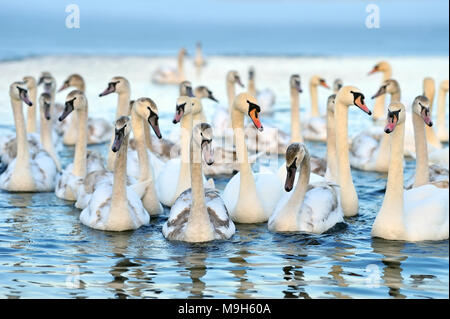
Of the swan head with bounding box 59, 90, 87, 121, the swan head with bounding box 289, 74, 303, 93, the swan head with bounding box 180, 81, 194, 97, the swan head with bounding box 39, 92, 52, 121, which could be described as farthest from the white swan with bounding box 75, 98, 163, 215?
the swan head with bounding box 289, 74, 303, 93

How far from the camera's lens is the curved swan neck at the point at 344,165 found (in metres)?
12.8

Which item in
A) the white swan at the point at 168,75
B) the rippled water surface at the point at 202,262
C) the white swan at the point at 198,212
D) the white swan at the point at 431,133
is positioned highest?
the white swan at the point at 168,75

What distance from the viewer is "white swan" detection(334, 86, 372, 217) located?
41.9 ft

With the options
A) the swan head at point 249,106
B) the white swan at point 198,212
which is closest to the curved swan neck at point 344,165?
the swan head at point 249,106

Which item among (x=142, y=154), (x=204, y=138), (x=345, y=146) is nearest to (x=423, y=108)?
(x=345, y=146)

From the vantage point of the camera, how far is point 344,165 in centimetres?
1284

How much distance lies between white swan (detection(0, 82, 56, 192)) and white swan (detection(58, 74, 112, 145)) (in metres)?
4.48

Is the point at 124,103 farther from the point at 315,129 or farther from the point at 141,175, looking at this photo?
the point at 315,129

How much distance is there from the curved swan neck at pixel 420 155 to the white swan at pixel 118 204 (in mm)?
3810

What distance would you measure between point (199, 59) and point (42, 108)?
23.5 m

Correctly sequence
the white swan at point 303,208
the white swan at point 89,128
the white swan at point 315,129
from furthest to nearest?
the white swan at point 315,129
the white swan at point 89,128
the white swan at point 303,208

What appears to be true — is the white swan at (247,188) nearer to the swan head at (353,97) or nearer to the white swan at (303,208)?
the white swan at (303,208)

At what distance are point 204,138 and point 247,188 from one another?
5.39 ft

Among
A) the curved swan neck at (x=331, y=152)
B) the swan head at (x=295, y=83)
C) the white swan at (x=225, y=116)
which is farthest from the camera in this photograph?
the white swan at (x=225, y=116)
